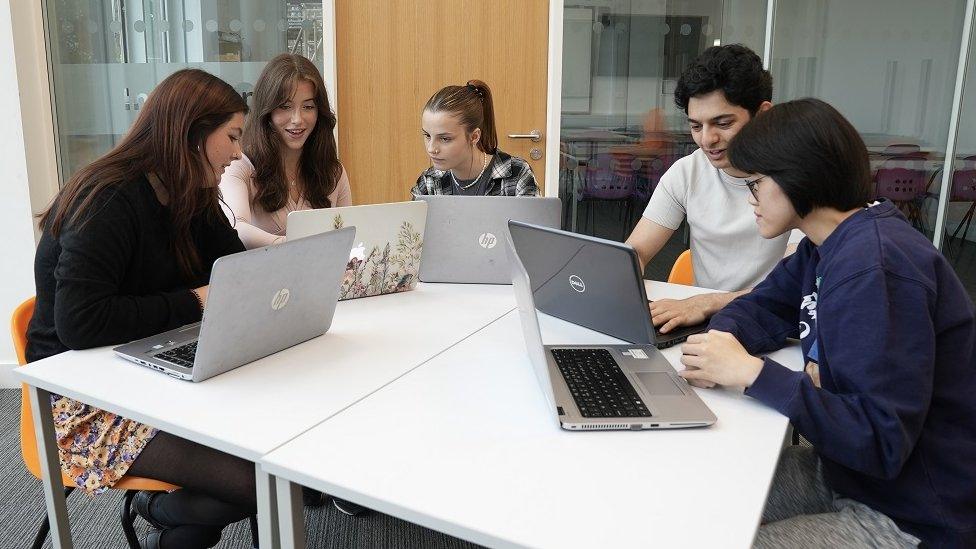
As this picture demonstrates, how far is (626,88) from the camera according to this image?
12.4 ft

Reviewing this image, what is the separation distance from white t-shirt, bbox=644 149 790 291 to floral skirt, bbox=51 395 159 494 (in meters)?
1.49

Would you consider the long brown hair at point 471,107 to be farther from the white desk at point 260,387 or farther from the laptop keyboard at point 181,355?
the laptop keyboard at point 181,355

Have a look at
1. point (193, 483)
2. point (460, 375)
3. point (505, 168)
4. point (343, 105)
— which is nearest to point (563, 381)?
point (460, 375)

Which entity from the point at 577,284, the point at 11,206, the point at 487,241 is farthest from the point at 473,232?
the point at 11,206

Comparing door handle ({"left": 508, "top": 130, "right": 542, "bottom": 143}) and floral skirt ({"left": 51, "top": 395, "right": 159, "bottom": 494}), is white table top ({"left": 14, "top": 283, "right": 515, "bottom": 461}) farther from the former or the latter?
door handle ({"left": 508, "top": 130, "right": 542, "bottom": 143})

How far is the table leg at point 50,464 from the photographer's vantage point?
136 centimetres

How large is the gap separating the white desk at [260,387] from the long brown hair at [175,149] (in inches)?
13.3

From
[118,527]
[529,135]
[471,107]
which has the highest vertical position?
[471,107]

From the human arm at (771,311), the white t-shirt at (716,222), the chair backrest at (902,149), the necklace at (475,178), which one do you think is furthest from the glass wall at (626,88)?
the human arm at (771,311)

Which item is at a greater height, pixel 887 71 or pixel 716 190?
pixel 887 71

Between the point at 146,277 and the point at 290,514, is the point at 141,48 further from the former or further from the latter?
the point at 290,514

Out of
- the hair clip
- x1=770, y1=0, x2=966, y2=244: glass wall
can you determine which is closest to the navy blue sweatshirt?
the hair clip

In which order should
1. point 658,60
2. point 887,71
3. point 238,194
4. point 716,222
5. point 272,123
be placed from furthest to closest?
point 887,71, point 658,60, point 272,123, point 238,194, point 716,222

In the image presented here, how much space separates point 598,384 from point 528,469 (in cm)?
30
